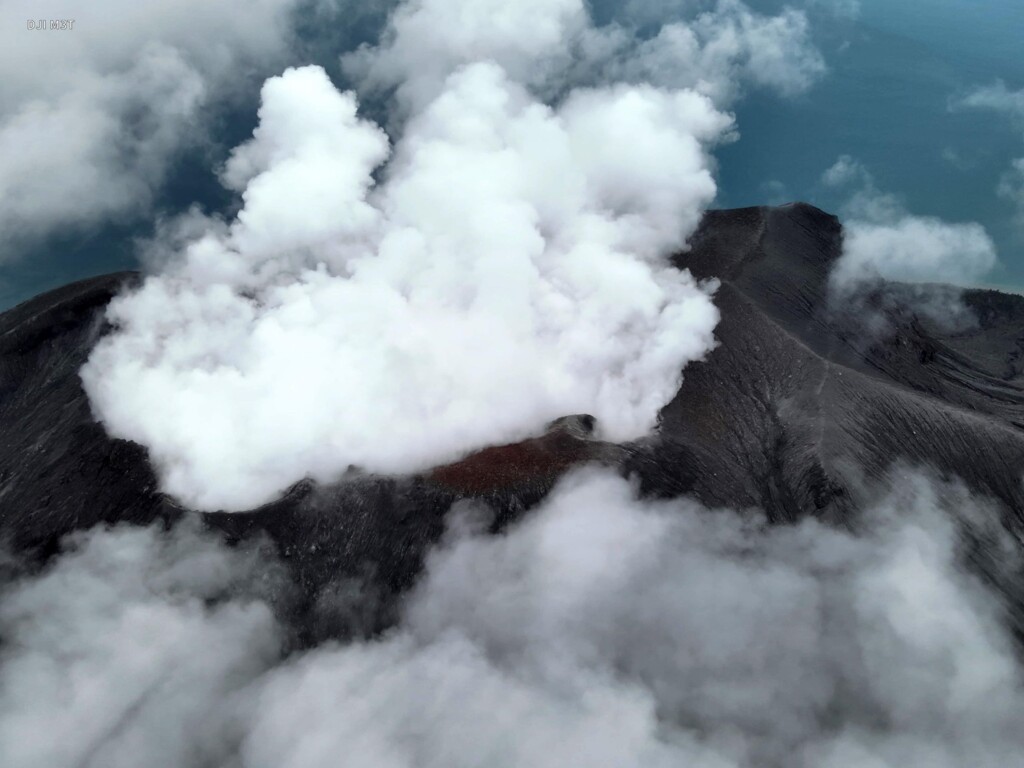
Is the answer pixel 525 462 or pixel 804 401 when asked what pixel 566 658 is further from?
pixel 804 401

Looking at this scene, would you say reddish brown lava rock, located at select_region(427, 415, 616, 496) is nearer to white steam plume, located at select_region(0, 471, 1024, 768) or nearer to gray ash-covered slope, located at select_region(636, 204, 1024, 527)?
white steam plume, located at select_region(0, 471, 1024, 768)

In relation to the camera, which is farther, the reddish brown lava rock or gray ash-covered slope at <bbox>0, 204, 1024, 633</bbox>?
the reddish brown lava rock

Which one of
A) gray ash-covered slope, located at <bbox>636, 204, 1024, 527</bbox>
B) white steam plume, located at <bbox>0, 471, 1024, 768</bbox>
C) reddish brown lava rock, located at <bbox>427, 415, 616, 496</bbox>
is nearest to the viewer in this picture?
white steam plume, located at <bbox>0, 471, 1024, 768</bbox>

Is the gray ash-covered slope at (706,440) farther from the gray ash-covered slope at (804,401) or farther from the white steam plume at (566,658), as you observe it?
the white steam plume at (566,658)

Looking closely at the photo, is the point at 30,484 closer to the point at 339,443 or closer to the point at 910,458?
the point at 339,443

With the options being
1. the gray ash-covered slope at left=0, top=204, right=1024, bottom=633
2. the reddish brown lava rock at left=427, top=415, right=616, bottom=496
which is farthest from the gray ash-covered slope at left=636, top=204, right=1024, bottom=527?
the reddish brown lava rock at left=427, top=415, right=616, bottom=496

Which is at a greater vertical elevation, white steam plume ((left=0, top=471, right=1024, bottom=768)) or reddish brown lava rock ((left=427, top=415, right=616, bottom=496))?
reddish brown lava rock ((left=427, top=415, right=616, bottom=496))

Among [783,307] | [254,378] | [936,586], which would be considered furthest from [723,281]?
[254,378]
